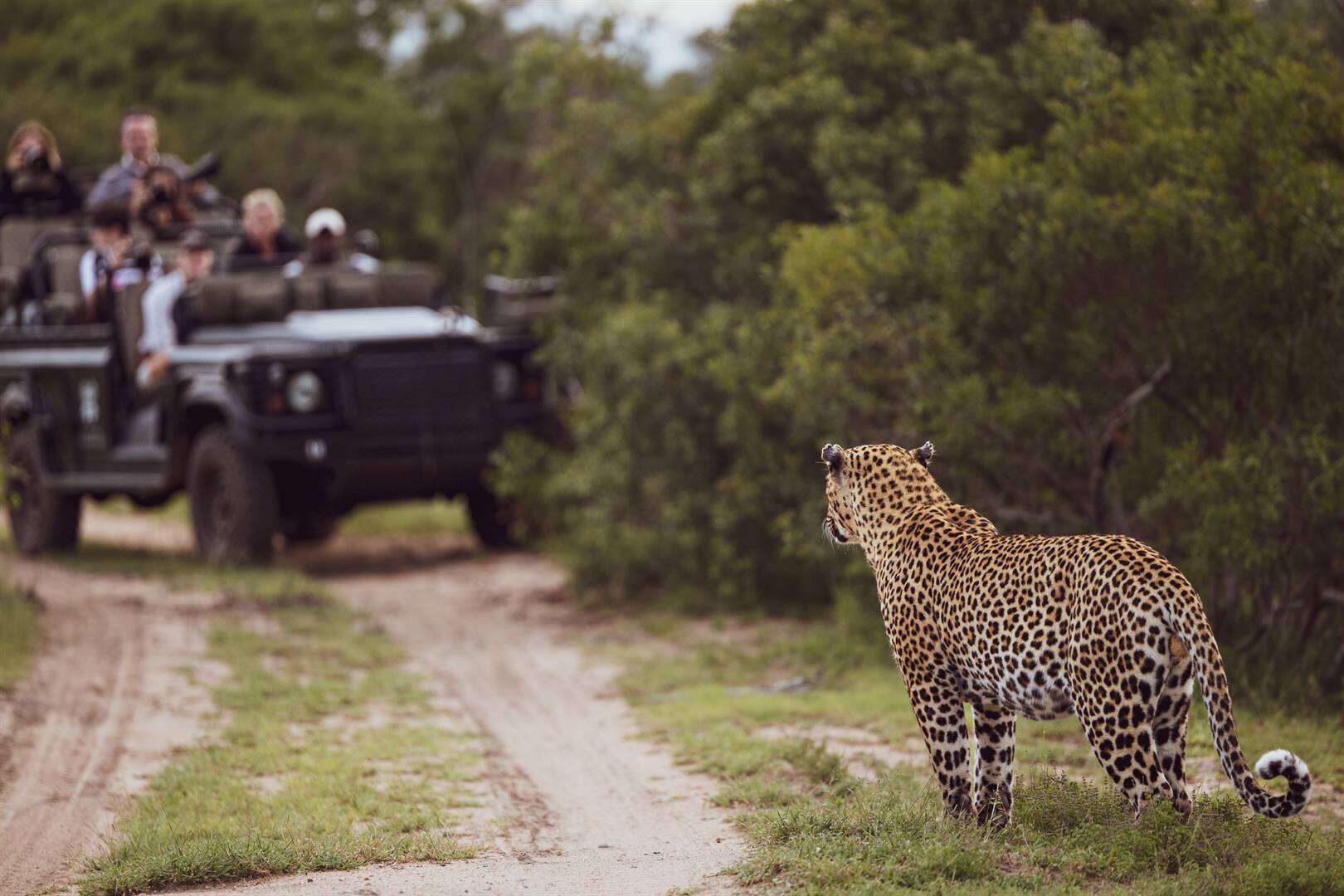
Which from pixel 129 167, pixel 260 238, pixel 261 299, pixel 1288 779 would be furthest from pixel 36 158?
pixel 1288 779

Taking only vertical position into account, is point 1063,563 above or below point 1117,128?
below

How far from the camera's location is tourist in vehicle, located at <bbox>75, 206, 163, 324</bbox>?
43.9 feet

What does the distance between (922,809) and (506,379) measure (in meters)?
8.08

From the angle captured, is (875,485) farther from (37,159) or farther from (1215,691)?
(37,159)

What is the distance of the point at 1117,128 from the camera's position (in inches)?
344

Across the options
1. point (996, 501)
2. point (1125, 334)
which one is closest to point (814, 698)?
point (996, 501)

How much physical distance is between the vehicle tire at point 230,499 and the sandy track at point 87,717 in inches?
25.5

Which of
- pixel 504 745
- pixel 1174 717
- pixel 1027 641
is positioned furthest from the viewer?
pixel 504 745

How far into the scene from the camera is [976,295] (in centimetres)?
896

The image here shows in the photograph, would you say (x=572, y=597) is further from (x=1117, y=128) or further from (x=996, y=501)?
(x=1117, y=128)

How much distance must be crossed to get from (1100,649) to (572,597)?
7.63 meters

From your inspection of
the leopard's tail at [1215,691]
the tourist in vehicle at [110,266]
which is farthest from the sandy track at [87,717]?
the leopard's tail at [1215,691]

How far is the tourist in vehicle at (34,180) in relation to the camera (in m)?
14.6

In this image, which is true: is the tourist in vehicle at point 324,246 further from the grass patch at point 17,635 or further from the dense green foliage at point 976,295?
the grass patch at point 17,635
